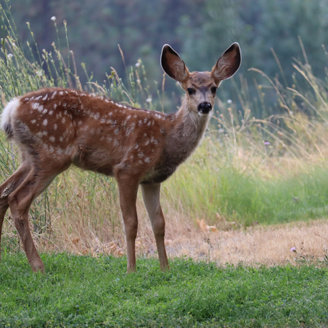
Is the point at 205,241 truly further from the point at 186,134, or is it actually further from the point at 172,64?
the point at 172,64

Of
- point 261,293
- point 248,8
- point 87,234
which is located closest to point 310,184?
point 87,234

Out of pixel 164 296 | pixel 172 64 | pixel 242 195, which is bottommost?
pixel 242 195

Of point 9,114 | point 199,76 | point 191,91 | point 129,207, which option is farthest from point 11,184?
point 199,76

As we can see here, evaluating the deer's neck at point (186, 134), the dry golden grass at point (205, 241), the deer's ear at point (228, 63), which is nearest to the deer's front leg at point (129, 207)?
the deer's neck at point (186, 134)

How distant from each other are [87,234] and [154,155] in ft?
7.17

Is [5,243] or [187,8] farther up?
[187,8]

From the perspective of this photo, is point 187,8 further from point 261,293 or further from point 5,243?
point 261,293

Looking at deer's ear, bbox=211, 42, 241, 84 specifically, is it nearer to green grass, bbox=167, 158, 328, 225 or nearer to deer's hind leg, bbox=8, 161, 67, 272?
deer's hind leg, bbox=8, 161, 67, 272

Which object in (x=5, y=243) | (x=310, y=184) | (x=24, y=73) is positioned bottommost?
(x=310, y=184)

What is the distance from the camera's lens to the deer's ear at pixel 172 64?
6.07m

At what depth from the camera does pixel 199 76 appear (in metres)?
5.95

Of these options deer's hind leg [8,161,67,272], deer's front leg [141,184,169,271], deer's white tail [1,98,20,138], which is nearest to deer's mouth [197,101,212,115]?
deer's front leg [141,184,169,271]

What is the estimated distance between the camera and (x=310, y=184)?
9.60 meters

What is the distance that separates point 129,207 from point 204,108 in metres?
1.17
